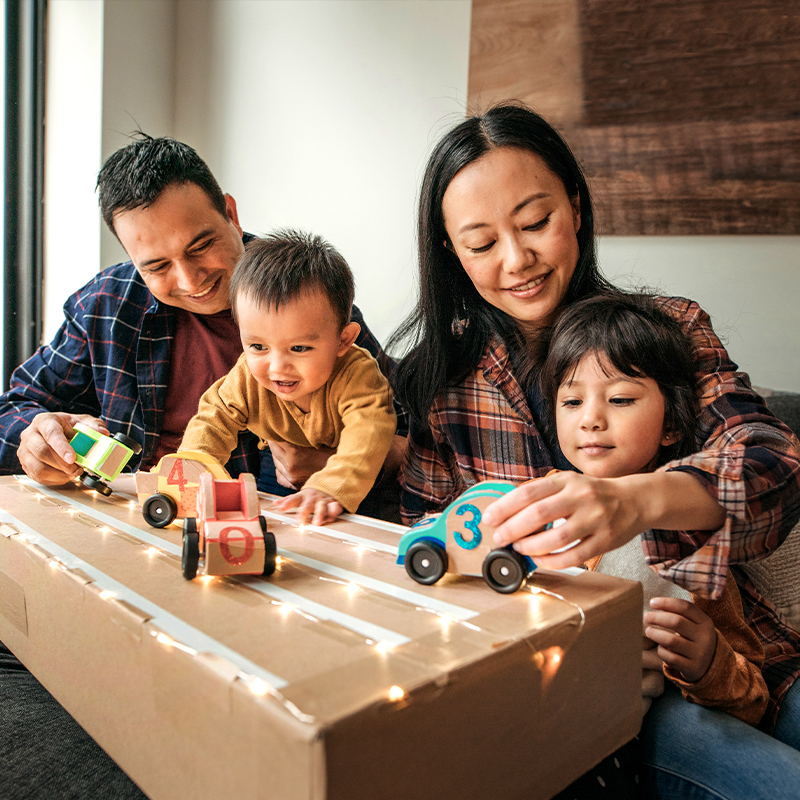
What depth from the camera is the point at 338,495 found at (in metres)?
0.98

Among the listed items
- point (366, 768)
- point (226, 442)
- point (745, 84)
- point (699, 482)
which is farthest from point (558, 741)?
point (745, 84)

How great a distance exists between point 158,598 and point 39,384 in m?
1.09

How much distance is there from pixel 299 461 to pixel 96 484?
0.37m

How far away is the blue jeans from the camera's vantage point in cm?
69

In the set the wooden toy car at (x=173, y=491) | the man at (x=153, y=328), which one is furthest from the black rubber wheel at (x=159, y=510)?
the man at (x=153, y=328)

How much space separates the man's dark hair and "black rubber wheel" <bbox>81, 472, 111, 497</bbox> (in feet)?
1.69

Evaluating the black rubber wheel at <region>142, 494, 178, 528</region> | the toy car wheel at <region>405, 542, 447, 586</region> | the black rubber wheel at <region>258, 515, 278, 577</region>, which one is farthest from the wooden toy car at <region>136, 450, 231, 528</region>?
the toy car wheel at <region>405, 542, 447, 586</region>

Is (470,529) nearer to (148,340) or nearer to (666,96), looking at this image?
(148,340)

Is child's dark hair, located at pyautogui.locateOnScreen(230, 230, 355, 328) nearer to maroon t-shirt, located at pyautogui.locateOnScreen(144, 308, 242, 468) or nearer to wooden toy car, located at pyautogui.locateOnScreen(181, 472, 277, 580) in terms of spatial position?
maroon t-shirt, located at pyautogui.locateOnScreen(144, 308, 242, 468)

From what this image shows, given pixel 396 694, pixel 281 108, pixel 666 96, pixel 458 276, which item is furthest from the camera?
pixel 281 108

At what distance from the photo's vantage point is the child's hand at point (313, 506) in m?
0.91

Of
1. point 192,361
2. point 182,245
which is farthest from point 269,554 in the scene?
point 192,361

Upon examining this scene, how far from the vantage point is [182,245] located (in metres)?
1.29

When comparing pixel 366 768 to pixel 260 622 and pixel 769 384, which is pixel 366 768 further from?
pixel 769 384
